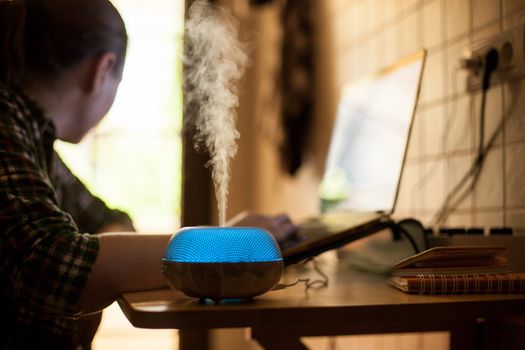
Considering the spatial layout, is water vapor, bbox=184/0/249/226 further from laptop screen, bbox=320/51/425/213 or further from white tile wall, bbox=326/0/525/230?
white tile wall, bbox=326/0/525/230

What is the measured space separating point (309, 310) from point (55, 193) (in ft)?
1.65

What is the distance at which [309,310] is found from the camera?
70cm

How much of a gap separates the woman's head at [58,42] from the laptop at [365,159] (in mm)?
487

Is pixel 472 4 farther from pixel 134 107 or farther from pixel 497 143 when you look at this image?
pixel 134 107

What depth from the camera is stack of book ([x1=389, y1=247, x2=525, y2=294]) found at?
842mm

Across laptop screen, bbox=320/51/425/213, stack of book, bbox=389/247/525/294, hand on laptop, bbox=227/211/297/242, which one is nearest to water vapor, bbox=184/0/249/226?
hand on laptop, bbox=227/211/297/242

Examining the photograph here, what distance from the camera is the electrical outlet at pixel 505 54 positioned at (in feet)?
3.78

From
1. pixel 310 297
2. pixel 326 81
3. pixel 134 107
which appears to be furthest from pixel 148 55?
pixel 310 297

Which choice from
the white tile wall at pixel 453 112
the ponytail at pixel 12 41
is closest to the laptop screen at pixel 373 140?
the white tile wall at pixel 453 112

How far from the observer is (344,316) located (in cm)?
71

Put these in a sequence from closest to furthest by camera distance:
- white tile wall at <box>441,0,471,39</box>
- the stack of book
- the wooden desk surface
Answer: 1. the wooden desk surface
2. the stack of book
3. white tile wall at <box>441,0,471,39</box>

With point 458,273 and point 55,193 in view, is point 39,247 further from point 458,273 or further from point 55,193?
point 458,273

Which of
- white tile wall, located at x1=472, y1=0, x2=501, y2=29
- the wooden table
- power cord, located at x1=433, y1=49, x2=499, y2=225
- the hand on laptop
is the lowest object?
the wooden table

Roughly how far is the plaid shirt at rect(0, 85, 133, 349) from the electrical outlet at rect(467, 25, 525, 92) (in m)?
0.81
